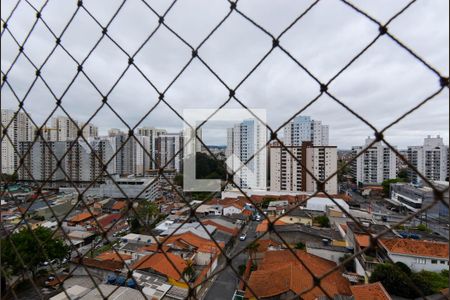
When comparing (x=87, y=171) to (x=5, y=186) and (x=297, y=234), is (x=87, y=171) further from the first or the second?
(x=5, y=186)

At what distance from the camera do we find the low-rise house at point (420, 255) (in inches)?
186

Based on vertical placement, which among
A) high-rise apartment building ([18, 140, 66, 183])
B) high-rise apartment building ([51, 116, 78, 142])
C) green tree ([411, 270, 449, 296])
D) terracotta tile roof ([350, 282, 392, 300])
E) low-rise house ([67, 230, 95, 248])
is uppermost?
high-rise apartment building ([51, 116, 78, 142])

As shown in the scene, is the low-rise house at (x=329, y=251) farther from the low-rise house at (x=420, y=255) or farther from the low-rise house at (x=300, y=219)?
the low-rise house at (x=300, y=219)

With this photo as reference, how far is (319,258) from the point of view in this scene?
17.2ft

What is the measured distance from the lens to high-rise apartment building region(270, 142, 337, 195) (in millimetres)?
11745

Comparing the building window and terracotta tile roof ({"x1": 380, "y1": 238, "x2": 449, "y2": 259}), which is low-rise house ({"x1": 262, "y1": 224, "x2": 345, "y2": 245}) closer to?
terracotta tile roof ({"x1": 380, "y1": 238, "x2": 449, "y2": 259})

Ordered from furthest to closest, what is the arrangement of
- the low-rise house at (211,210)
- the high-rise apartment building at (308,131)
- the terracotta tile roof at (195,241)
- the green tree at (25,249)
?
1. the high-rise apartment building at (308,131)
2. the low-rise house at (211,210)
3. the terracotta tile roof at (195,241)
4. the green tree at (25,249)

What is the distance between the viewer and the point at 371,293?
3.46 meters

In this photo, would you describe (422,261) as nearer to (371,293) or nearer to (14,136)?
(371,293)

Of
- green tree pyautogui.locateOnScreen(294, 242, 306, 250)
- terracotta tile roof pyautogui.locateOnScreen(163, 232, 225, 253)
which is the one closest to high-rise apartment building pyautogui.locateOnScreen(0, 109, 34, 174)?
terracotta tile roof pyautogui.locateOnScreen(163, 232, 225, 253)

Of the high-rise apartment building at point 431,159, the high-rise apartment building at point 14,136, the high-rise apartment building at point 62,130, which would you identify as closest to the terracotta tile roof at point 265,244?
the high-rise apartment building at point 14,136

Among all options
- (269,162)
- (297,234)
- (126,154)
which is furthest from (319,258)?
(126,154)

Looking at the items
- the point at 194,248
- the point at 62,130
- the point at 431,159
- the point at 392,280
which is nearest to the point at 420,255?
the point at 392,280

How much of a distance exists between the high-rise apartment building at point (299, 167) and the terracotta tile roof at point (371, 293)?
26.0ft
